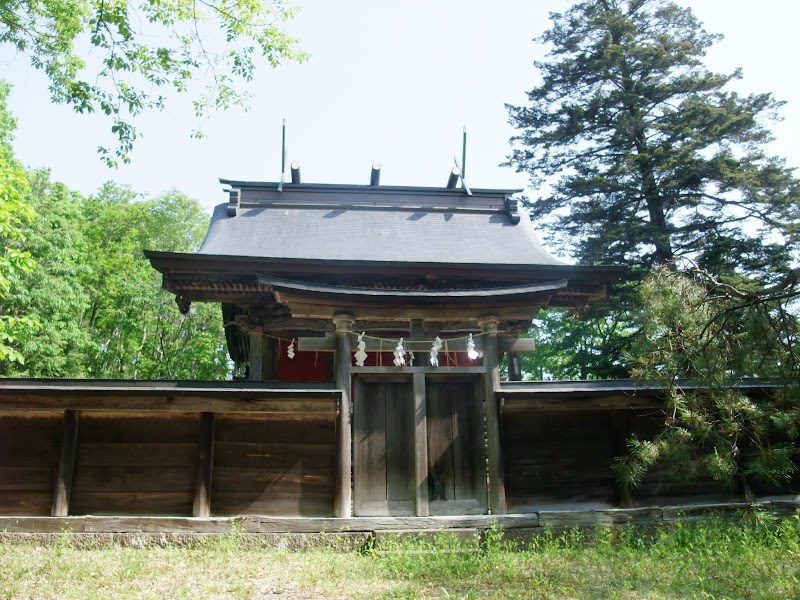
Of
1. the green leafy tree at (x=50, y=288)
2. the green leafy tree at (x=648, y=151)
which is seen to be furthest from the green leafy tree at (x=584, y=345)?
the green leafy tree at (x=50, y=288)

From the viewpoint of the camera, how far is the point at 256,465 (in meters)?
8.37

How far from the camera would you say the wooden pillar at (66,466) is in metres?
7.93

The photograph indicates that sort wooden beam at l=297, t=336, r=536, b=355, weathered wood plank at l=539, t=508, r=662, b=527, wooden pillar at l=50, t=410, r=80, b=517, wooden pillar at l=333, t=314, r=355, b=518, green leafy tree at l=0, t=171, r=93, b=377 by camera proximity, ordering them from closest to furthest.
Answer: wooden pillar at l=50, t=410, r=80, b=517 < wooden pillar at l=333, t=314, r=355, b=518 < weathered wood plank at l=539, t=508, r=662, b=527 < wooden beam at l=297, t=336, r=536, b=355 < green leafy tree at l=0, t=171, r=93, b=377

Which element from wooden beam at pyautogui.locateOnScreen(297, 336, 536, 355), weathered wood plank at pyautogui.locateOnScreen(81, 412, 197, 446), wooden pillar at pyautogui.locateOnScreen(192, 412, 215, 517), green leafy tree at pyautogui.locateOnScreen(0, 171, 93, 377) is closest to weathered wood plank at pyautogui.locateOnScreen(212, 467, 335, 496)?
wooden pillar at pyautogui.locateOnScreen(192, 412, 215, 517)

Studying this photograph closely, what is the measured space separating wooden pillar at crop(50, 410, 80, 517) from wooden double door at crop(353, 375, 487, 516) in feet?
11.6

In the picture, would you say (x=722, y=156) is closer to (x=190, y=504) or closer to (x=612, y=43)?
(x=612, y=43)

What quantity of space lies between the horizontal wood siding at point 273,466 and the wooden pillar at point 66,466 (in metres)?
1.74

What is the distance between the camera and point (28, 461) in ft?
26.8

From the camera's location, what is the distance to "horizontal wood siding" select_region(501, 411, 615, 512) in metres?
8.67

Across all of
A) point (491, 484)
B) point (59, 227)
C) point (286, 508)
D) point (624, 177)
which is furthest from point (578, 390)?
point (59, 227)

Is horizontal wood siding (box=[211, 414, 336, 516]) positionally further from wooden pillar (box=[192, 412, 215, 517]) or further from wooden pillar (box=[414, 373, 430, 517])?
wooden pillar (box=[414, 373, 430, 517])

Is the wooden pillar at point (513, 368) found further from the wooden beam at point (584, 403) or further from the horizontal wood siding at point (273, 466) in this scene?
the horizontal wood siding at point (273, 466)

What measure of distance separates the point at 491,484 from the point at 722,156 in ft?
50.8

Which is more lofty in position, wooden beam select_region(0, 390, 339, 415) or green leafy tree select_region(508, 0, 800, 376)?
green leafy tree select_region(508, 0, 800, 376)
